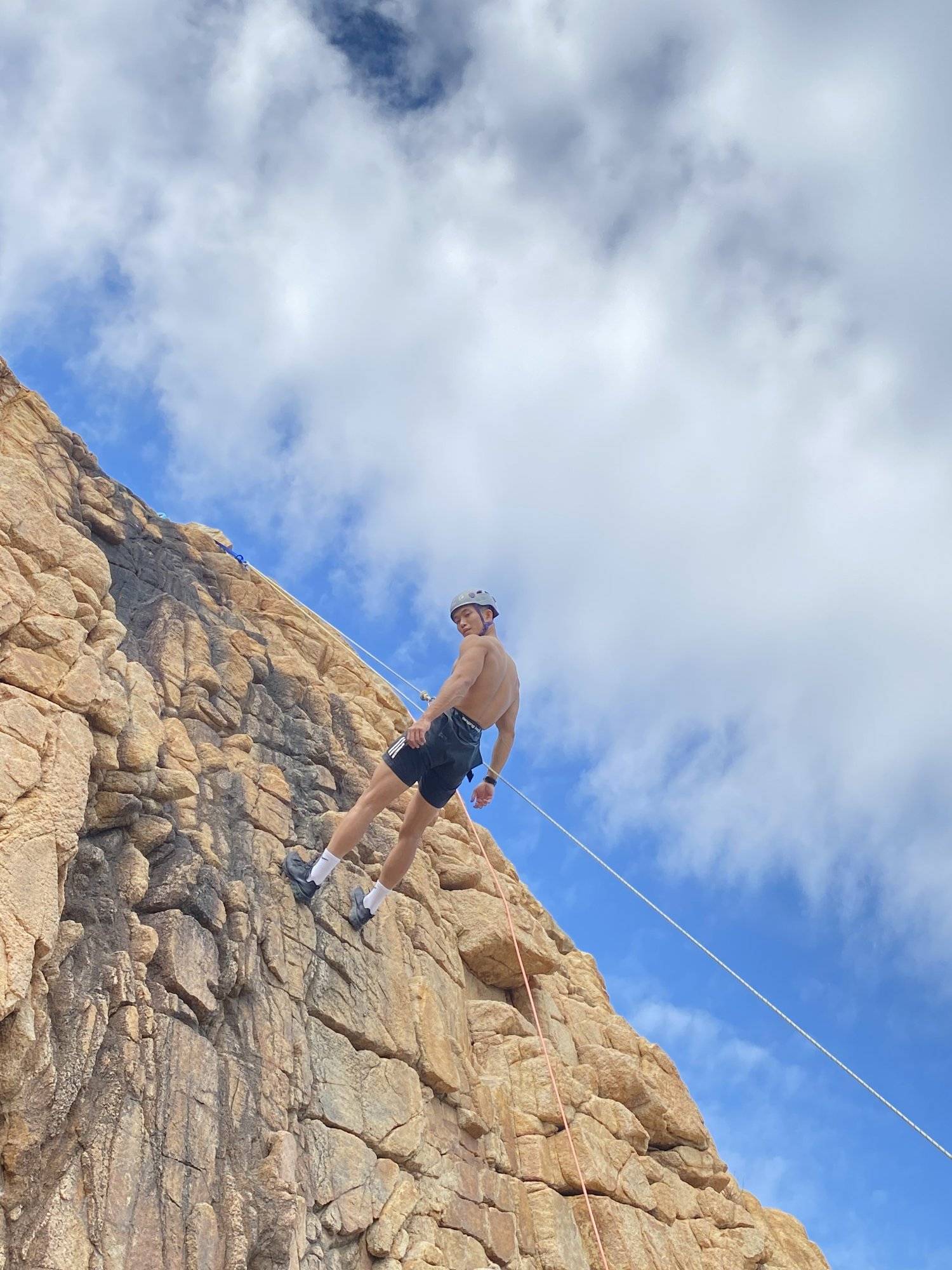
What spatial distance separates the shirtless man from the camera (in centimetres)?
870

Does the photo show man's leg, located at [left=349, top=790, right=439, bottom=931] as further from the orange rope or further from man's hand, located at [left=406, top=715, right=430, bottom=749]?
the orange rope

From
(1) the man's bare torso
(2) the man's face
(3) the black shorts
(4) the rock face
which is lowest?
(4) the rock face

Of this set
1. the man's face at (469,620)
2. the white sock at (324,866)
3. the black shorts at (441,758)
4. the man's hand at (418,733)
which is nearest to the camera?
the man's hand at (418,733)

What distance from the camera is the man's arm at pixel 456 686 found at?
8273 millimetres

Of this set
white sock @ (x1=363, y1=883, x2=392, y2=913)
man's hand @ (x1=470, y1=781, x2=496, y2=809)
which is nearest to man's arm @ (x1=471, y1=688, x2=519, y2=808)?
man's hand @ (x1=470, y1=781, x2=496, y2=809)

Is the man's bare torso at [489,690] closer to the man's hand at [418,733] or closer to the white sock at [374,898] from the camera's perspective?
Answer: the man's hand at [418,733]

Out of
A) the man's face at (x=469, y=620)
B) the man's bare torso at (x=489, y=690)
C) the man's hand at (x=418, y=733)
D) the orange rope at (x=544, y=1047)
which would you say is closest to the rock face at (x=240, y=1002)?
the orange rope at (x=544, y=1047)

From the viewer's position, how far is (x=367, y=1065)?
8125 millimetres

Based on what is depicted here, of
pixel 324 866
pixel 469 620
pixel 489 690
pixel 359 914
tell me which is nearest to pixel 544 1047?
pixel 359 914

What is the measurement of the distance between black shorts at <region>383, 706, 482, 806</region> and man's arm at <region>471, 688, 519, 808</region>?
36.7 inches

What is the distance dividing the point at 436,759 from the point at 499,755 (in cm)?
132

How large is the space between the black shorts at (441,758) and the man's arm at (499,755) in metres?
0.93

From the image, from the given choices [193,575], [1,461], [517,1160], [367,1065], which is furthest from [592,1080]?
[1,461]

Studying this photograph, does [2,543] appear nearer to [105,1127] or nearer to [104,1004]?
[104,1004]
